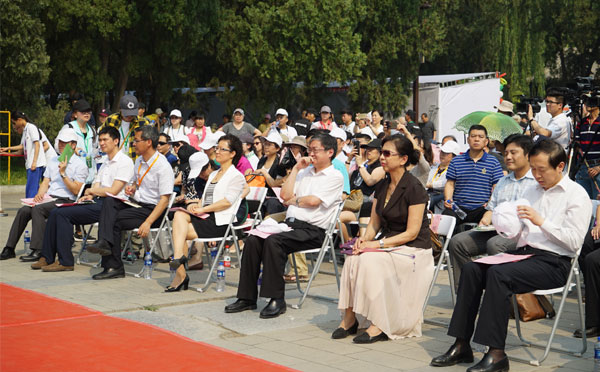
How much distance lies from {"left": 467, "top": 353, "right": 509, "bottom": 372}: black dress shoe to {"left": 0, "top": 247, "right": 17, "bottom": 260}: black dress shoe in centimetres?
733

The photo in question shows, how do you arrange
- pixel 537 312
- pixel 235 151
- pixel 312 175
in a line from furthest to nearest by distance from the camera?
pixel 235 151 → pixel 312 175 → pixel 537 312

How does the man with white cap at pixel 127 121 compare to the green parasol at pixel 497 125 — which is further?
the man with white cap at pixel 127 121

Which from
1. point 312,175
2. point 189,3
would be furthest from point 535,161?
point 189,3

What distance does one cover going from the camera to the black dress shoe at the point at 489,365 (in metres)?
5.53

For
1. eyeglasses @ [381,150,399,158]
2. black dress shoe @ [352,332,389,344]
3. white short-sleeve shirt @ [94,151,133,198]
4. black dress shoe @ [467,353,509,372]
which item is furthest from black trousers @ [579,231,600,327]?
white short-sleeve shirt @ [94,151,133,198]

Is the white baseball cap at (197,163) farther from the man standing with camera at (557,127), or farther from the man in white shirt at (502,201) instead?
the man standing with camera at (557,127)

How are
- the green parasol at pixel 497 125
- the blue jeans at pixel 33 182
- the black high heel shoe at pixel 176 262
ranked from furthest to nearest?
the blue jeans at pixel 33 182
the green parasol at pixel 497 125
the black high heel shoe at pixel 176 262

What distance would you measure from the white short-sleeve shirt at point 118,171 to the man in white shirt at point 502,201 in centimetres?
408

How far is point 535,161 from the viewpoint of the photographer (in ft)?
20.0

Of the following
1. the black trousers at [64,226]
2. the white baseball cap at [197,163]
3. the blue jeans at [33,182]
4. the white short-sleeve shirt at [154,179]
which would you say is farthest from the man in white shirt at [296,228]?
the blue jeans at [33,182]

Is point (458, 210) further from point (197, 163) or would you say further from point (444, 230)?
point (197, 163)

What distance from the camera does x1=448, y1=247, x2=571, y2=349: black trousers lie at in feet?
18.4

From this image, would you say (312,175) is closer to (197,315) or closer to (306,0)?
(197,315)

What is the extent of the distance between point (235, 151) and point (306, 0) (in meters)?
18.8
